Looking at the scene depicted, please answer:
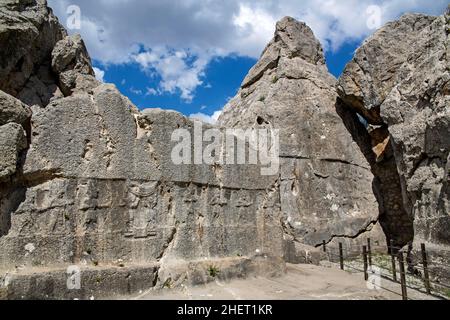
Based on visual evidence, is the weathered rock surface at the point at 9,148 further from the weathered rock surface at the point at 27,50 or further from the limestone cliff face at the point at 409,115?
the limestone cliff face at the point at 409,115

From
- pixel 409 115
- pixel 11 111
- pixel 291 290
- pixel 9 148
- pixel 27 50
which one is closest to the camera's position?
pixel 9 148

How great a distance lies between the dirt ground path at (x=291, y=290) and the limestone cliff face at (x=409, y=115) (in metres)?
2.48

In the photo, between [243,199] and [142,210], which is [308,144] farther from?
[142,210]

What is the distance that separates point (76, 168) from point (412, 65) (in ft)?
32.4

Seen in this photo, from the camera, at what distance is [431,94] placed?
1042 cm

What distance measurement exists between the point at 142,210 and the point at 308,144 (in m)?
9.47

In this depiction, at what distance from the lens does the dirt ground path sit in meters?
6.59

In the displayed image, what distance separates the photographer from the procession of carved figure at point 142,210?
22.0ft

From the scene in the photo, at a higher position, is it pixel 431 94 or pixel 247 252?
pixel 431 94

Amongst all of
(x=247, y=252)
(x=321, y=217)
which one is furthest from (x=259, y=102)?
(x=247, y=252)

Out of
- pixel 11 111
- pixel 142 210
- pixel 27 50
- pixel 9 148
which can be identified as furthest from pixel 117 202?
pixel 27 50

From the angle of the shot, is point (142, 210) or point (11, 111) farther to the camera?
point (142, 210)

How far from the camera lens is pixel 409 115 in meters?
11.5

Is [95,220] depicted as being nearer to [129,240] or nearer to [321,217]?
[129,240]
